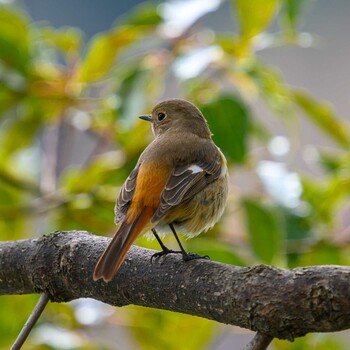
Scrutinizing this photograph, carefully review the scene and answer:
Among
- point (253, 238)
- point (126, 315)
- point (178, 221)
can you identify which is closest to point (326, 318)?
point (178, 221)

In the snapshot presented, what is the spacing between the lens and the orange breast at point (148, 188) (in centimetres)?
245

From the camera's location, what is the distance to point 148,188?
254 cm

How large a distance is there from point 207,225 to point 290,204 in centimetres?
49

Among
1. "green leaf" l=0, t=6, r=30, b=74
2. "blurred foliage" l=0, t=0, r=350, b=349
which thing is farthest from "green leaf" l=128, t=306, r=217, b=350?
"green leaf" l=0, t=6, r=30, b=74

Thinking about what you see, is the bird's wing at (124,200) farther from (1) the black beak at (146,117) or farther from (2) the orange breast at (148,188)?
(1) the black beak at (146,117)

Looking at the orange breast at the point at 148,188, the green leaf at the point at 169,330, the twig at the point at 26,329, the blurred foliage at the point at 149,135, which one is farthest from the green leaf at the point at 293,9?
the twig at the point at 26,329

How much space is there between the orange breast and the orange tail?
0.07 meters

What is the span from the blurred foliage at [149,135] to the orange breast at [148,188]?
1.26ft

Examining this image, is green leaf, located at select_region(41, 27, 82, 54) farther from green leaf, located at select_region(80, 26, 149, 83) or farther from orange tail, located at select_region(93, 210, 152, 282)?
orange tail, located at select_region(93, 210, 152, 282)

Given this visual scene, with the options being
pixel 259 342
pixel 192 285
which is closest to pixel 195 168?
pixel 192 285

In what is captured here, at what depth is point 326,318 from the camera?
56.9 inches

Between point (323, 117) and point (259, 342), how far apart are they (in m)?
2.00

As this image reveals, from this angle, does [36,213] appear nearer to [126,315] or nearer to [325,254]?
[126,315]

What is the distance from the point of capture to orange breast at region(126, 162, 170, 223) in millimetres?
2447
